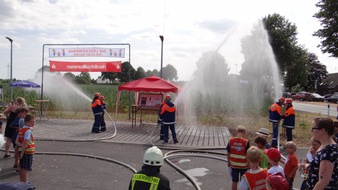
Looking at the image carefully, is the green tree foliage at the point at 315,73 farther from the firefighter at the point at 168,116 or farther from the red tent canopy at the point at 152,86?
the firefighter at the point at 168,116

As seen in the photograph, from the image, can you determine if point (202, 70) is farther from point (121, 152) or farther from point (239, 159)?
point (239, 159)

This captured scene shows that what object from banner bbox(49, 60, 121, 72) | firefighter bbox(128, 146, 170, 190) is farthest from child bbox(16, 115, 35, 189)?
banner bbox(49, 60, 121, 72)

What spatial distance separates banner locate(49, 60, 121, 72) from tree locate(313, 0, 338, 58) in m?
20.9

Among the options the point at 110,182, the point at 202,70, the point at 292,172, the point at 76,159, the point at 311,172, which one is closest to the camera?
the point at 311,172

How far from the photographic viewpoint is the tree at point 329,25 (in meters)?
28.6

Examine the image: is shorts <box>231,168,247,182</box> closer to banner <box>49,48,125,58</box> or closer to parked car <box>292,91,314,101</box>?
banner <box>49,48,125,58</box>

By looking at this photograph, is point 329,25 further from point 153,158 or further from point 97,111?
point 153,158

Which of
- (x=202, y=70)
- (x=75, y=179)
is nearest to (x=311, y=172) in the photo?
(x=75, y=179)

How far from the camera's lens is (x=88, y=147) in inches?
409

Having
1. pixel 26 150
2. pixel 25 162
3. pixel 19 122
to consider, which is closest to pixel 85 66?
pixel 19 122

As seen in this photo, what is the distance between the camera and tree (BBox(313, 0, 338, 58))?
Answer: 28.6 m

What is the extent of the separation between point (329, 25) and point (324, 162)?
30152 mm

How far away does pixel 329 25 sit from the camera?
2923cm

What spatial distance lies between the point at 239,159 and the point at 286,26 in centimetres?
4202
